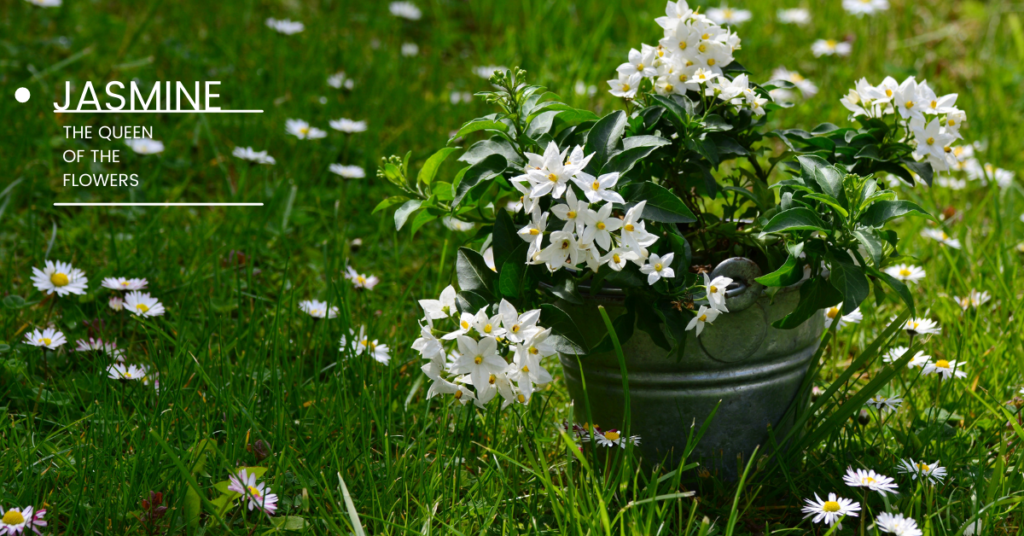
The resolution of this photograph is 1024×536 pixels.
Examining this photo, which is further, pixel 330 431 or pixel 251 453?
pixel 330 431

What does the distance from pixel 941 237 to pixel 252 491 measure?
74.4 inches

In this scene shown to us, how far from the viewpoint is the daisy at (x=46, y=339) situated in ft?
5.40

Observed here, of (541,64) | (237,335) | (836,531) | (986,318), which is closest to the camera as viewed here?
(836,531)

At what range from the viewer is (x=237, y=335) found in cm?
176

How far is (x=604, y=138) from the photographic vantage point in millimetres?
1320

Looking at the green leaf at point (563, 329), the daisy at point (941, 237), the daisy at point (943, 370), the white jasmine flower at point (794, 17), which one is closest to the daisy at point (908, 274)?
the daisy at point (941, 237)

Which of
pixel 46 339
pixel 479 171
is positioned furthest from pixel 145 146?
pixel 479 171

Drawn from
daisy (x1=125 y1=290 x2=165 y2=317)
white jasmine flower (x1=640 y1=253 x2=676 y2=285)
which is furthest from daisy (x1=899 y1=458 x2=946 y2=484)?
daisy (x1=125 y1=290 x2=165 y2=317)

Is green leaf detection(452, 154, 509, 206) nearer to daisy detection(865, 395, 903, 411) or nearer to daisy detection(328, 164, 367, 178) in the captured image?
daisy detection(865, 395, 903, 411)

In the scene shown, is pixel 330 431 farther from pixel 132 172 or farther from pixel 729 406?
pixel 132 172

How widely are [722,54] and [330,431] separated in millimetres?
1008

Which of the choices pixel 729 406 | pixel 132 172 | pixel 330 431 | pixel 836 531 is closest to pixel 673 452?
pixel 729 406

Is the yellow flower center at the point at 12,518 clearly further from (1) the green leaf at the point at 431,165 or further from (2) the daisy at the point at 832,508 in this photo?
(2) the daisy at the point at 832,508

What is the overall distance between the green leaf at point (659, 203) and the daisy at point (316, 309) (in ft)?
2.61
